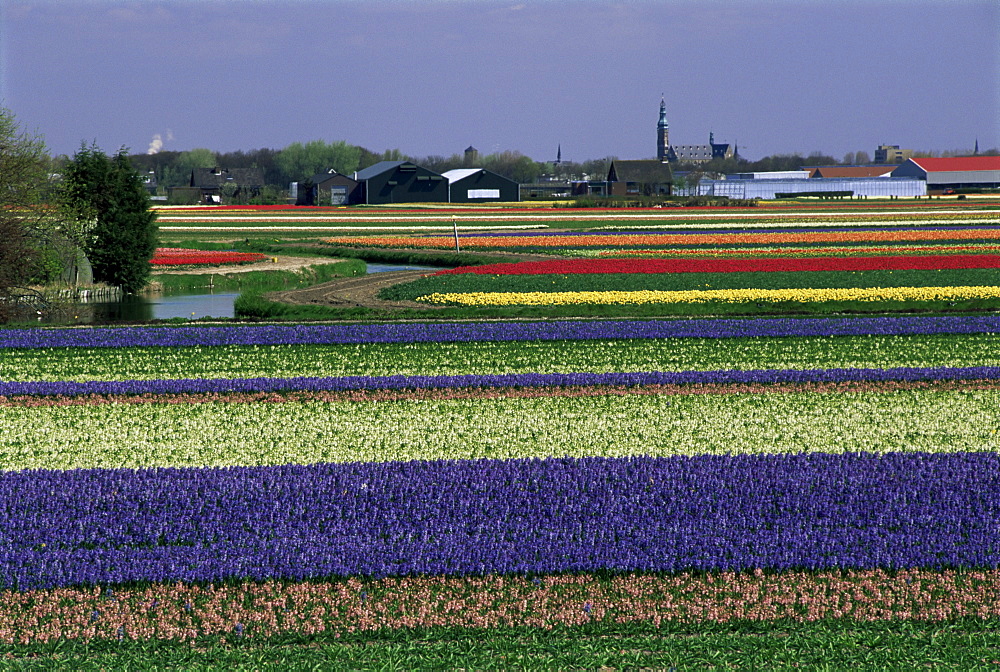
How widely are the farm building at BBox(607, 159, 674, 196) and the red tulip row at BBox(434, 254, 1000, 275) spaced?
98072mm

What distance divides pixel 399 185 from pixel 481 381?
111 m

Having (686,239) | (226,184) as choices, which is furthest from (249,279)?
(226,184)

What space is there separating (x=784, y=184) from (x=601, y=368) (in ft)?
402

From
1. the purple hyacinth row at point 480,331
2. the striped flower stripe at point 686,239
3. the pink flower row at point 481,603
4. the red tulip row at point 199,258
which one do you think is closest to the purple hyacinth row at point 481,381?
the purple hyacinth row at point 480,331

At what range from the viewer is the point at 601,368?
20.8 m

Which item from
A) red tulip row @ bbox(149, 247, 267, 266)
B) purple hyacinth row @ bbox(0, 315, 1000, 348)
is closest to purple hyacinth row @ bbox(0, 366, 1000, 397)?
purple hyacinth row @ bbox(0, 315, 1000, 348)

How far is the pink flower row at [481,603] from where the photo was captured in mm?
9055

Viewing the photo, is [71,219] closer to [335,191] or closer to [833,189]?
[335,191]

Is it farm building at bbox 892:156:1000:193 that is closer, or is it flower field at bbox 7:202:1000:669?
flower field at bbox 7:202:1000:669

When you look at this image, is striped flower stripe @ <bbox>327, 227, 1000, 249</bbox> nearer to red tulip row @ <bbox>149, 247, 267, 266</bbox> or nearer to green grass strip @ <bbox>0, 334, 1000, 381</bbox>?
red tulip row @ <bbox>149, 247, 267, 266</bbox>

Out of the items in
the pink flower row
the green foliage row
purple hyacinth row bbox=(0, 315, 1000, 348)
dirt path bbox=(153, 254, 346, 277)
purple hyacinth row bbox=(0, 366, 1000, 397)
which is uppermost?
dirt path bbox=(153, 254, 346, 277)

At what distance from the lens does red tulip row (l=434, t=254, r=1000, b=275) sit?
38156 mm

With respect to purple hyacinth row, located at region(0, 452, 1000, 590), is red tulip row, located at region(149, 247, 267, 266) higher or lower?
higher

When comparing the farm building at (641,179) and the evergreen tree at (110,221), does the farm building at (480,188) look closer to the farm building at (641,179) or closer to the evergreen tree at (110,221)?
the farm building at (641,179)
